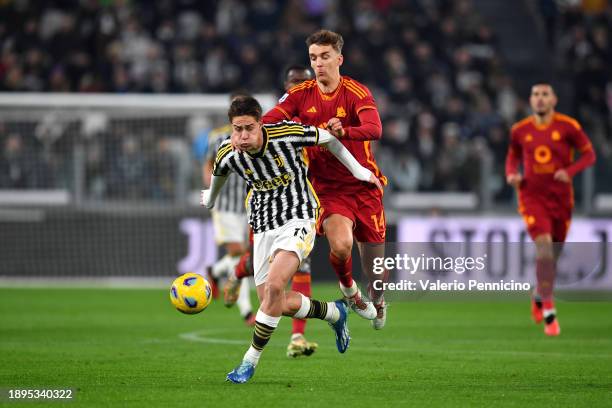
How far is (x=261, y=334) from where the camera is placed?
768cm

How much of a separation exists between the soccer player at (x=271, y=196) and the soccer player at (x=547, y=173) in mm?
4288

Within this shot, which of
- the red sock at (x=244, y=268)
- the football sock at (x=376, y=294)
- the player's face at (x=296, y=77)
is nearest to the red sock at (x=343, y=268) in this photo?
the football sock at (x=376, y=294)

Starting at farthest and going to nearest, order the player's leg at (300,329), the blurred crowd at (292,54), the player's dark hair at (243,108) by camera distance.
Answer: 1. the blurred crowd at (292,54)
2. the player's leg at (300,329)
3. the player's dark hair at (243,108)

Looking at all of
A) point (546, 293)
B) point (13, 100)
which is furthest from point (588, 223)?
point (13, 100)

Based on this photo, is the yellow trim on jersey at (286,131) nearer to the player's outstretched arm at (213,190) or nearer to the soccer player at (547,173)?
the player's outstretched arm at (213,190)

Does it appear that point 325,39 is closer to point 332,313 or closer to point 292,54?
point 332,313

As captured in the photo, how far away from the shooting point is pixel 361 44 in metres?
22.9

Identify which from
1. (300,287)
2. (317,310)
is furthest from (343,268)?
(300,287)

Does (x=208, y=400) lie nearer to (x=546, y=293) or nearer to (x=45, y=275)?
(x=546, y=293)

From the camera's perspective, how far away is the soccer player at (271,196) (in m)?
7.70

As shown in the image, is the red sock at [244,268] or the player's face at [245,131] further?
the red sock at [244,268]

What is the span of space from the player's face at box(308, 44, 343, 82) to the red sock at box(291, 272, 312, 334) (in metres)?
1.84

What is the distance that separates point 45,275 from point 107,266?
3.19 ft

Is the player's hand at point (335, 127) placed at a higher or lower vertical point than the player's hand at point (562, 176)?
higher
